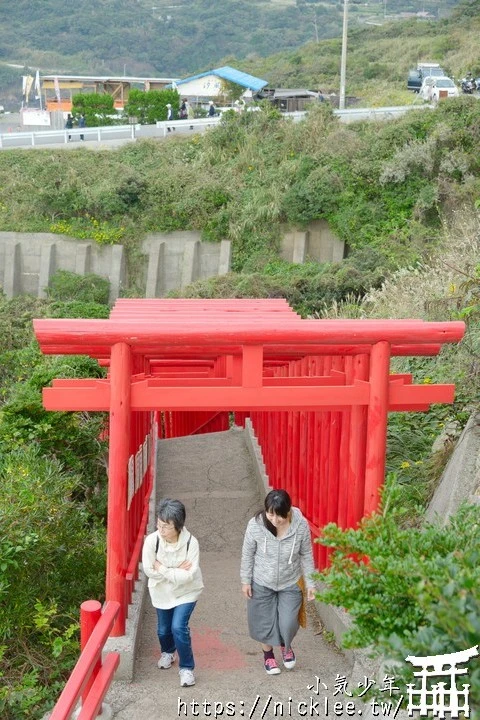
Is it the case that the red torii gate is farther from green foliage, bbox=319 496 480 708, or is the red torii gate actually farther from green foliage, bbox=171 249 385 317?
green foliage, bbox=171 249 385 317

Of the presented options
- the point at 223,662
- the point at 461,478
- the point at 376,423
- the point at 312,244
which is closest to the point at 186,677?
the point at 223,662

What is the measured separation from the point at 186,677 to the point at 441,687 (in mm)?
2362

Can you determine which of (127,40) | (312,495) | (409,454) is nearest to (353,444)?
(312,495)

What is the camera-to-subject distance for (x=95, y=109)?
3147 cm

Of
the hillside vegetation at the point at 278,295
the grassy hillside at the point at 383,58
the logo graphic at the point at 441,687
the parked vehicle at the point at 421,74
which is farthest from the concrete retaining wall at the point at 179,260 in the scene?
the logo graphic at the point at 441,687

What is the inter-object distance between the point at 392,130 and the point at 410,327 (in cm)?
1865

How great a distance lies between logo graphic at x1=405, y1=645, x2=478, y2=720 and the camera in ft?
8.92

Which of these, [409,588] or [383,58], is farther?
[383,58]

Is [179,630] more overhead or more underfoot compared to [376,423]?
more underfoot

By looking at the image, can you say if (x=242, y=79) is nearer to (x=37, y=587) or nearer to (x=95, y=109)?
(x=95, y=109)

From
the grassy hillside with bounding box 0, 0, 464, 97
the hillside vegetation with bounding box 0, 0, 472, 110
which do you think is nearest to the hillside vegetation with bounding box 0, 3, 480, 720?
the hillside vegetation with bounding box 0, 0, 472, 110

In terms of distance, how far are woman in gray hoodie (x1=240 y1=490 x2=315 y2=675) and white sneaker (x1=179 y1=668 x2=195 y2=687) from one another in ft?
1.38

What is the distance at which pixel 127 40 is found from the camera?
81.1 meters

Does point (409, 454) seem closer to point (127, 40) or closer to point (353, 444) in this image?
point (353, 444)
